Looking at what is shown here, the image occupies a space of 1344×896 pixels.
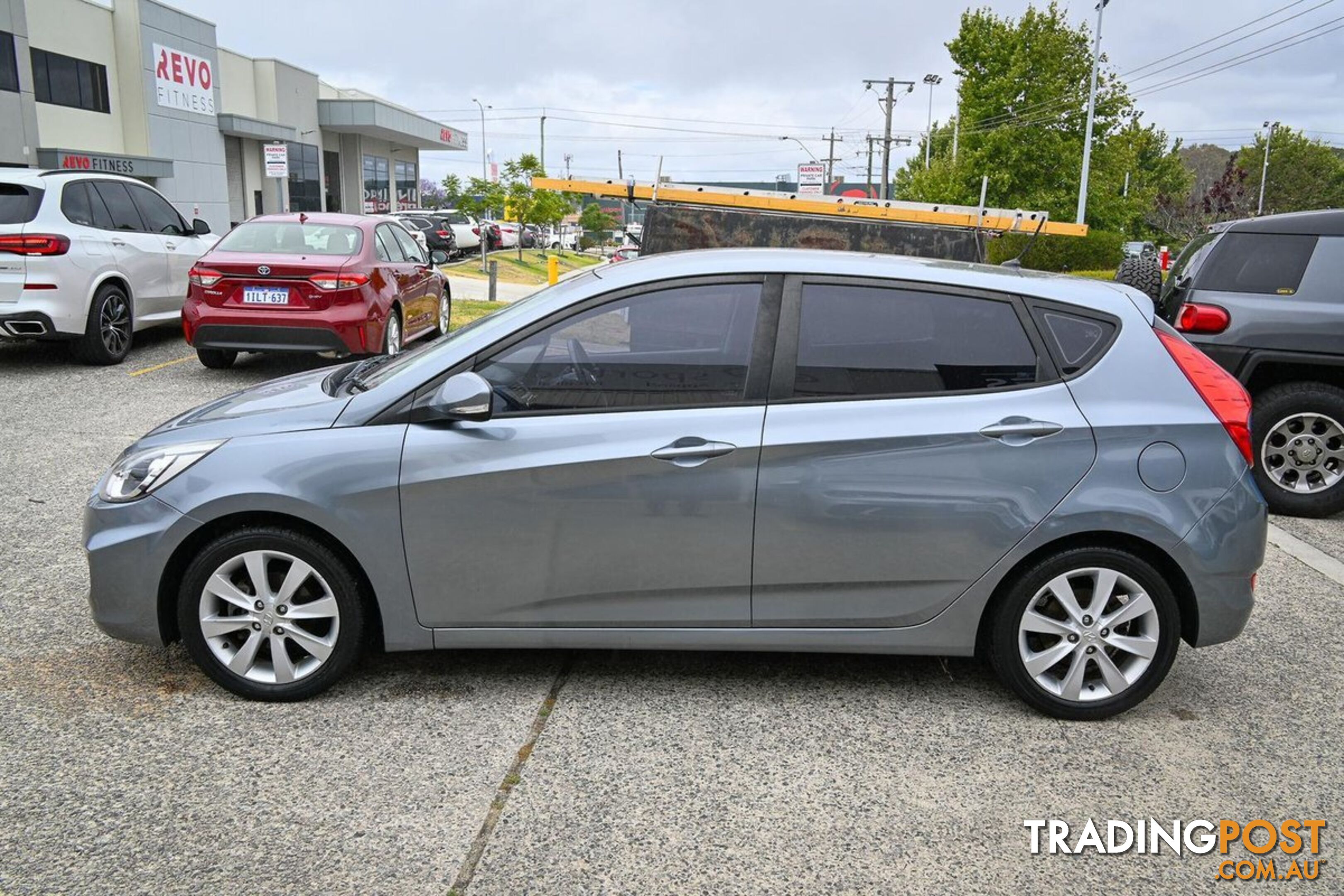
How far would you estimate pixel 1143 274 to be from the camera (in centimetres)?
1161

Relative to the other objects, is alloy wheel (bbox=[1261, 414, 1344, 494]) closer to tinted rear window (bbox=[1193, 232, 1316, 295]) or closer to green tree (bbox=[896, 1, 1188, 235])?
tinted rear window (bbox=[1193, 232, 1316, 295])

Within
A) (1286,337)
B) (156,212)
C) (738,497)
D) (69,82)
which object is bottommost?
(738,497)

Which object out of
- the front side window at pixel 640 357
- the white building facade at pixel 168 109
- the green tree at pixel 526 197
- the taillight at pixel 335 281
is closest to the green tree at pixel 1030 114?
the green tree at pixel 526 197

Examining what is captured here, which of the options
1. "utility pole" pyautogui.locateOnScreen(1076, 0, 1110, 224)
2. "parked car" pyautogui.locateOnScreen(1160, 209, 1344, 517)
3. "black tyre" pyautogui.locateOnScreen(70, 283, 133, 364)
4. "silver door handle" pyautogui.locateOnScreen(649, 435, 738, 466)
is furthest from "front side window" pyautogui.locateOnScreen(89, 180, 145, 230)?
"utility pole" pyautogui.locateOnScreen(1076, 0, 1110, 224)

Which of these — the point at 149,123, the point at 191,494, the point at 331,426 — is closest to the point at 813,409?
the point at 331,426

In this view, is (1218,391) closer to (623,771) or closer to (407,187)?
(623,771)

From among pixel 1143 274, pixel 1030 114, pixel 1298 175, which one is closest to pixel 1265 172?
pixel 1298 175

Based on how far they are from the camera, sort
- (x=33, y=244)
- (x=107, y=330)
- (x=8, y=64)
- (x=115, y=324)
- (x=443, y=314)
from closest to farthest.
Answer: (x=33, y=244) < (x=107, y=330) < (x=115, y=324) < (x=443, y=314) < (x=8, y=64)

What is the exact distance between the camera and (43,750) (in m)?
3.59

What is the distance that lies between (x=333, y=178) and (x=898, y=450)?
63198mm

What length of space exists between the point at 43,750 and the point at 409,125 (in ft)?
210

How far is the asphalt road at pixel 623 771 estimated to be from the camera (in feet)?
9.96

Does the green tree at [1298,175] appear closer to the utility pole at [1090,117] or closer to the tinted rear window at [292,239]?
the utility pole at [1090,117]

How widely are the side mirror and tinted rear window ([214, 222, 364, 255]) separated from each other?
7255mm
